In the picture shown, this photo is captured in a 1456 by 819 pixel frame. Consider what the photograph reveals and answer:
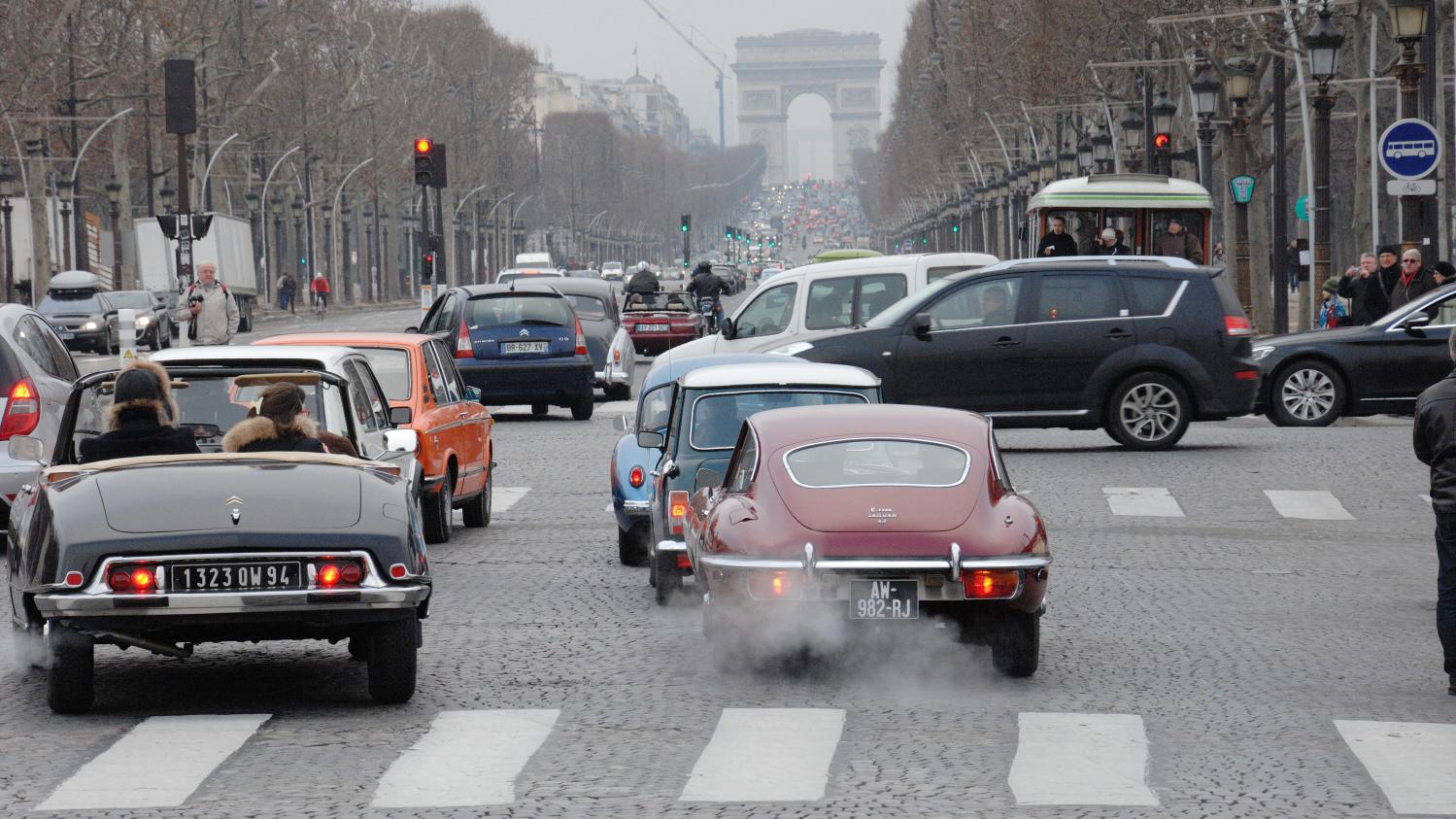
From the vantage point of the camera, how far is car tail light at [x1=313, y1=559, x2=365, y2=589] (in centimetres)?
870

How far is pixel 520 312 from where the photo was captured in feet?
88.3

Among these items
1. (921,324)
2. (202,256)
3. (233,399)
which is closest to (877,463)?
(233,399)

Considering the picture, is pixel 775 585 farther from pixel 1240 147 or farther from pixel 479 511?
pixel 1240 147

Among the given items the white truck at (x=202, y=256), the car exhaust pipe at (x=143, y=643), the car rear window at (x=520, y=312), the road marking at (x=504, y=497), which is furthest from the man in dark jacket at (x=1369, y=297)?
the white truck at (x=202, y=256)

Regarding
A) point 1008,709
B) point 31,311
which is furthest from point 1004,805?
point 31,311

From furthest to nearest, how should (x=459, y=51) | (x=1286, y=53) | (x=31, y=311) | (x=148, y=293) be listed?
(x=459, y=51)
(x=148, y=293)
(x=1286, y=53)
(x=31, y=311)

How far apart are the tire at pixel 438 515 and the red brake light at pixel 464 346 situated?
1096cm

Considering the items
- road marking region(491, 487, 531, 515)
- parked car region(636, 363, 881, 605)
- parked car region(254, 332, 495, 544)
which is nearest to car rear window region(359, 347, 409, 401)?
parked car region(254, 332, 495, 544)

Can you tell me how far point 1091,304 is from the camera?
2175cm

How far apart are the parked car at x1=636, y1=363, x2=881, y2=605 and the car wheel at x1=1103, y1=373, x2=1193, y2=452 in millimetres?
8998

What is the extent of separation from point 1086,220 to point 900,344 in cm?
1679

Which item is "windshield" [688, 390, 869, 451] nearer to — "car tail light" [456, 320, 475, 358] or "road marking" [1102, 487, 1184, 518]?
"road marking" [1102, 487, 1184, 518]

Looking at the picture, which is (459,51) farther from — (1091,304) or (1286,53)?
(1091,304)

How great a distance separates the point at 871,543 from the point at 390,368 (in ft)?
23.0
